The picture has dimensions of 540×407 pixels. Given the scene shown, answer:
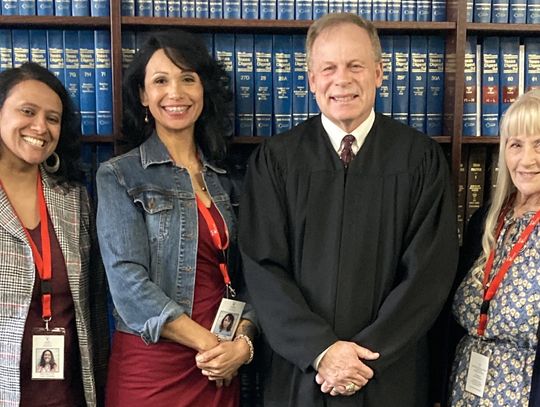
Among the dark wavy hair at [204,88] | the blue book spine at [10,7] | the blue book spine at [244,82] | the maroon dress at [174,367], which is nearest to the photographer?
the maroon dress at [174,367]

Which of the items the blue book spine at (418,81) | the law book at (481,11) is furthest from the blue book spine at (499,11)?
the blue book spine at (418,81)

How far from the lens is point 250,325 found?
6.41 ft

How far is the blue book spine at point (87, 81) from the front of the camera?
221 cm

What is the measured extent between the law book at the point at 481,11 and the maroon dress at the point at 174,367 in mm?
1149

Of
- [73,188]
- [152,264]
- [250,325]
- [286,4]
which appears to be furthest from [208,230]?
[286,4]

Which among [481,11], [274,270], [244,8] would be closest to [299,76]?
[244,8]

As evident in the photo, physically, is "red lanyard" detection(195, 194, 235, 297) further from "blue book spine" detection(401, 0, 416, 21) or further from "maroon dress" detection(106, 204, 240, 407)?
"blue book spine" detection(401, 0, 416, 21)

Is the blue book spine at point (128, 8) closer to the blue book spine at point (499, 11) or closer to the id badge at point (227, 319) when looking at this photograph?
the id badge at point (227, 319)

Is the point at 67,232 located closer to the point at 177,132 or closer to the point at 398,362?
the point at 177,132

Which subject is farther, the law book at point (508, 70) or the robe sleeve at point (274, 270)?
the law book at point (508, 70)

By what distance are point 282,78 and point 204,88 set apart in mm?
350

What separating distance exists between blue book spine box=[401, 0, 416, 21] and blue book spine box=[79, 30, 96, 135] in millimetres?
1074

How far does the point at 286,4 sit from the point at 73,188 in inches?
37.2

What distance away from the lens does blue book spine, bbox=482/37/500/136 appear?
2.28 metres
